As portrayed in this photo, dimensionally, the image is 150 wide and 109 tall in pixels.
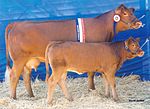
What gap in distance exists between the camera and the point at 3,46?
7.99 m

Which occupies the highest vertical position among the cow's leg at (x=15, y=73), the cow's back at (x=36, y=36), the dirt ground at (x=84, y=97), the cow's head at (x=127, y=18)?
the cow's head at (x=127, y=18)

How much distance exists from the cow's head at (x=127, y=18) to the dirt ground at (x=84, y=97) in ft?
3.59

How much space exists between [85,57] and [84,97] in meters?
0.64

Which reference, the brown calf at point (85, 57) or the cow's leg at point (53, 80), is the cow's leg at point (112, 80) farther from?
the cow's leg at point (53, 80)

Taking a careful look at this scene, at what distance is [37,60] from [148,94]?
6.01ft

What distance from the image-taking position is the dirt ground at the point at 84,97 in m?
5.95

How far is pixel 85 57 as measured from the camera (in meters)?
6.09

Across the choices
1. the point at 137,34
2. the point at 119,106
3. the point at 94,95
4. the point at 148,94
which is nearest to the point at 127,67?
the point at 137,34

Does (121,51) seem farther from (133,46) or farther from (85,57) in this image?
(85,57)

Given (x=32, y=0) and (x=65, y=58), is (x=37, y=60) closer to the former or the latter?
(x=65, y=58)

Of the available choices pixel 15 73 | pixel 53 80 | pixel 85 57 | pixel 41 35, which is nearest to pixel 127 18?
pixel 85 57

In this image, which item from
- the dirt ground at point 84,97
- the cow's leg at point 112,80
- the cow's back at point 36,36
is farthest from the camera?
the cow's back at point 36,36

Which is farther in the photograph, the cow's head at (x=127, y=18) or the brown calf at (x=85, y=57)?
the cow's head at (x=127, y=18)

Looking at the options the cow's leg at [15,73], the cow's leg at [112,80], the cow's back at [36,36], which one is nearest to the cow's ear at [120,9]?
the cow's back at [36,36]
